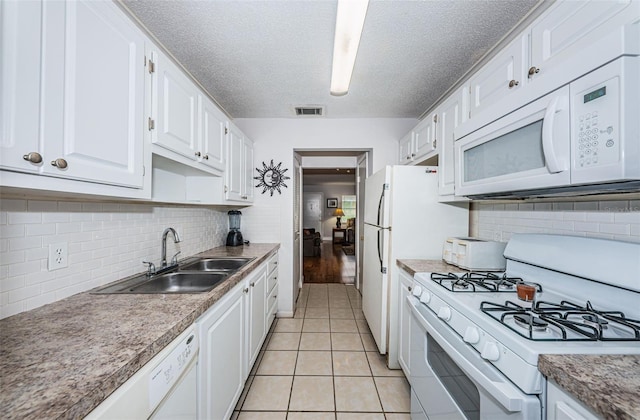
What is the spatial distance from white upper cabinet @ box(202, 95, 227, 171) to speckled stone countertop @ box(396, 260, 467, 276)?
166cm

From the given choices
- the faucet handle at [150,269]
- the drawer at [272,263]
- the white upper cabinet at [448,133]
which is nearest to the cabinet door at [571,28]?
the white upper cabinet at [448,133]

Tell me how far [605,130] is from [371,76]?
67.4 inches

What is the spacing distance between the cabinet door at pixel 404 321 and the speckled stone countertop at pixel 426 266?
7 centimetres

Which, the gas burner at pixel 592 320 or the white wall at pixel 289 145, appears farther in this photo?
the white wall at pixel 289 145

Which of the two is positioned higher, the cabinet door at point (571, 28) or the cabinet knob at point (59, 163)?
the cabinet door at point (571, 28)

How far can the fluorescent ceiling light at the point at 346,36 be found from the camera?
1.19 metres

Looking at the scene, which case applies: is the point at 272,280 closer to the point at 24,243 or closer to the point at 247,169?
the point at 247,169

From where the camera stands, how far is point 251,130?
328 centimetres

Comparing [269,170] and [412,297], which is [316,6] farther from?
[269,170]

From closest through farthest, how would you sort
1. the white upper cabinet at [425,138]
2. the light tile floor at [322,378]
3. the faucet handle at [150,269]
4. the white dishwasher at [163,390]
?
the white dishwasher at [163,390] < the faucet handle at [150,269] < the light tile floor at [322,378] < the white upper cabinet at [425,138]

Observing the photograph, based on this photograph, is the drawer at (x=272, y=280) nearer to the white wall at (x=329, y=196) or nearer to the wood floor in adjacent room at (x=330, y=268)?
the wood floor in adjacent room at (x=330, y=268)

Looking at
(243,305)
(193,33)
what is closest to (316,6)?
(193,33)

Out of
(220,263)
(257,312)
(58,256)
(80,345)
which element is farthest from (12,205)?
(257,312)

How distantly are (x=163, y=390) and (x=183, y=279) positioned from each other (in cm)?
108
